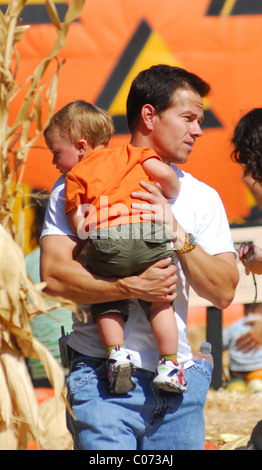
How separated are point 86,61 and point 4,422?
365cm

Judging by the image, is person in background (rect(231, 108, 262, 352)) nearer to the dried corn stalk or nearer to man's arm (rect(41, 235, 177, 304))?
man's arm (rect(41, 235, 177, 304))

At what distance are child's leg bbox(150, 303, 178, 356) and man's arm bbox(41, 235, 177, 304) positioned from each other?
4 centimetres

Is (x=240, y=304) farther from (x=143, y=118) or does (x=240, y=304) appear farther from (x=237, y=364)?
(x=143, y=118)

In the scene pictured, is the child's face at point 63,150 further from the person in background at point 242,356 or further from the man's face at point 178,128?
the person in background at point 242,356

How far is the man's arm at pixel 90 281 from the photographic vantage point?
214cm

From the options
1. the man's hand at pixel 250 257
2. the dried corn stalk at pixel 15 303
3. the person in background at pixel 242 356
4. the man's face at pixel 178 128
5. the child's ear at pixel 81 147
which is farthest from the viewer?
the person in background at pixel 242 356

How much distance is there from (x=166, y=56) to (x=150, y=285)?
3.18 meters

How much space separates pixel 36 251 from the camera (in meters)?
4.62

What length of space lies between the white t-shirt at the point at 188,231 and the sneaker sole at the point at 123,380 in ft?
0.25

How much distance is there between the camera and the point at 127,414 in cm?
214

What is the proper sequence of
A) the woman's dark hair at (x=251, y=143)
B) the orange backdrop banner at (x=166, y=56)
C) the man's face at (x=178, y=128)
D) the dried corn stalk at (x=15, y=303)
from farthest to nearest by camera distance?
the orange backdrop banner at (x=166, y=56), the woman's dark hair at (x=251, y=143), the man's face at (x=178, y=128), the dried corn stalk at (x=15, y=303)

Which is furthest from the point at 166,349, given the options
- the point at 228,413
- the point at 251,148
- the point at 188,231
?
the point at 228,413

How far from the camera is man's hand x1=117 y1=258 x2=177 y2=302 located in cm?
214

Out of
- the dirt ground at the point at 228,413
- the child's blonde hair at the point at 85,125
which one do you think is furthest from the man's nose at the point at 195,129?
the dirt ground at the point at 228,413
